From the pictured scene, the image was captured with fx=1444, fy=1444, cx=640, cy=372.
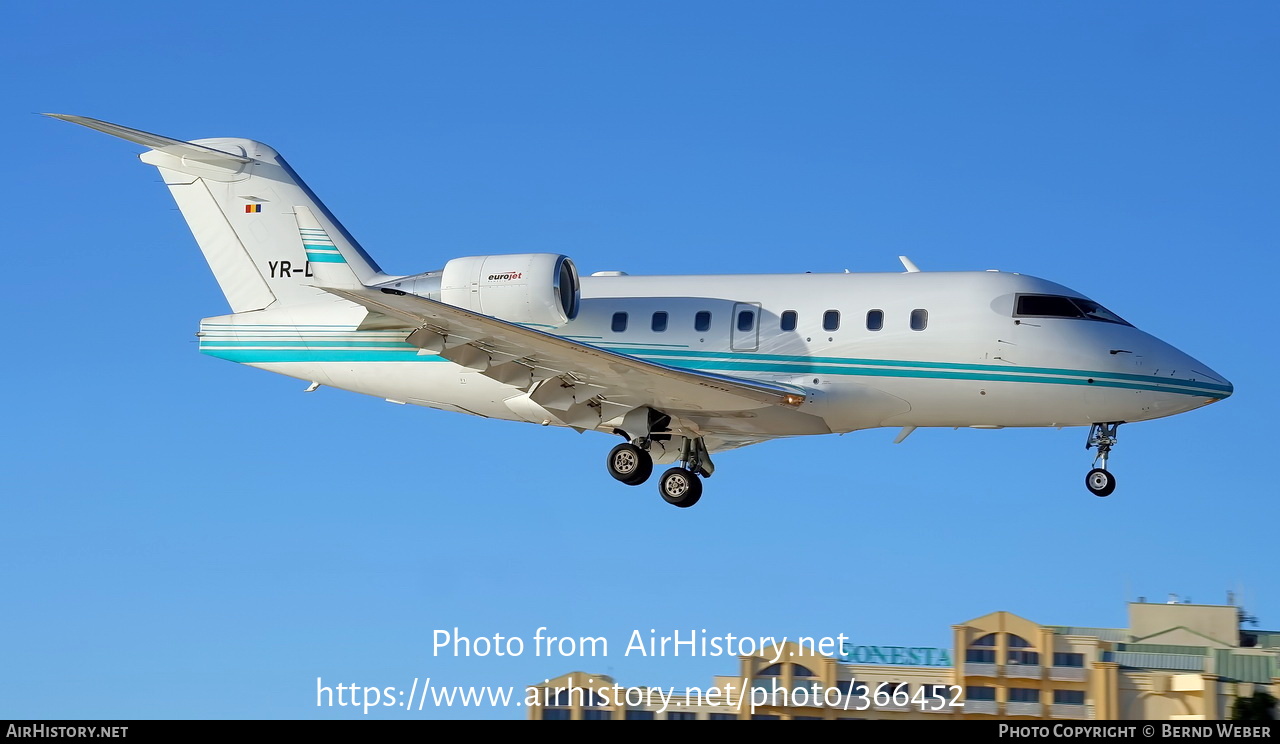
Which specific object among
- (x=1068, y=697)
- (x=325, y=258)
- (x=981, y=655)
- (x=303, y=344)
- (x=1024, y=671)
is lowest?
(x=1068, y=697)

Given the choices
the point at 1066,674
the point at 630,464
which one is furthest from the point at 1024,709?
the point at 630,464

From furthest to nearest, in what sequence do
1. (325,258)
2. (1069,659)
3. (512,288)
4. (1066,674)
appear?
1. (1069,659)
2. (1066,674)
3. (325,258)
4. (512,288)

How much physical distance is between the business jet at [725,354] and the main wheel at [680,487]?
1.1 inches

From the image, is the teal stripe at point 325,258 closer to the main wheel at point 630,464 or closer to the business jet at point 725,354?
the business jet at point 725,354

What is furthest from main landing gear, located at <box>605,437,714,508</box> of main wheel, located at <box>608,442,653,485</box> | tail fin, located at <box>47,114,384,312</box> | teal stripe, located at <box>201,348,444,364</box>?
tail fin, located at <box>47,114,384,312</box>

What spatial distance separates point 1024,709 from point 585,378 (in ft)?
45.4

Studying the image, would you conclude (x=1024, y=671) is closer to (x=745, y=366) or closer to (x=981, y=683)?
(x=981, y=683)

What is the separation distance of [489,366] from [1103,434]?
879 cm

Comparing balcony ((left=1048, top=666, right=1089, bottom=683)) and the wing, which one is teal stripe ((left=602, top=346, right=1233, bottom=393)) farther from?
balcony ((left=1048, top=666, right=1089, bottom=683))

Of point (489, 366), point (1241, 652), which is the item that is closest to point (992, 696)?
point (1241, 652)

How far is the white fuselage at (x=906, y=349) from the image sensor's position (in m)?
19.9

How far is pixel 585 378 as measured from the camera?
2048 centimetres

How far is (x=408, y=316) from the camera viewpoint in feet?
61.7
